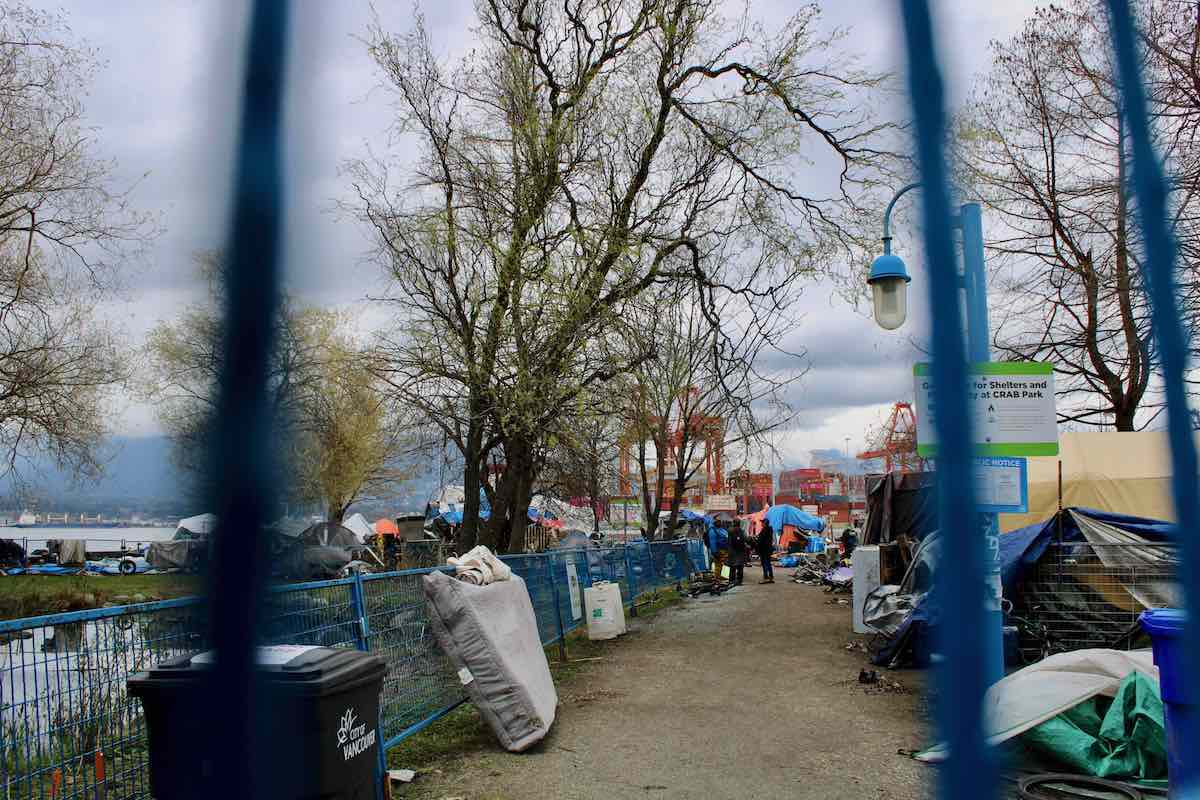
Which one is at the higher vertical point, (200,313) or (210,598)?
(200,313)

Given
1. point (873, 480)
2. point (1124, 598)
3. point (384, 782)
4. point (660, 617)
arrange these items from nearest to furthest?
1. point (384, 782)
2. point (1124, 598)
3. point (660, 617)
4. point (873, 480)

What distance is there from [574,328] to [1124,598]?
6061mm

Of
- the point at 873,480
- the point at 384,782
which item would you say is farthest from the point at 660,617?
the point at 384,782

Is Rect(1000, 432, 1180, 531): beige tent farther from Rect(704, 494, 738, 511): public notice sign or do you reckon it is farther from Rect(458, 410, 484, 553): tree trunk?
Rect(704, 494, 738, 511): public notice sign

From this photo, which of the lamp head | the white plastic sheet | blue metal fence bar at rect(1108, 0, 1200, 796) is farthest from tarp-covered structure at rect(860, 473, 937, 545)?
blue metal fence bar at rect(1108, 0, 1200, 796)

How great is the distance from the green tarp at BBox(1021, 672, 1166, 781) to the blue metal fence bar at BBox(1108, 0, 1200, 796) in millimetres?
5139

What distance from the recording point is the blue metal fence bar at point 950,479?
61 cm

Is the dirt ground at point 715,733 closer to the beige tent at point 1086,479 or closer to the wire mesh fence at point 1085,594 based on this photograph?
the wire mesh fence at point 1085,594

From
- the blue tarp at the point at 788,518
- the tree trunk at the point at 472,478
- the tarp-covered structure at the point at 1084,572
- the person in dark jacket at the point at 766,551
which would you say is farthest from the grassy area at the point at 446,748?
the blue tarp at the point at 788,518

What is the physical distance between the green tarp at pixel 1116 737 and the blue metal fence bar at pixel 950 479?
543 cm

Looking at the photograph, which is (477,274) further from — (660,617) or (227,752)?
(227,752)

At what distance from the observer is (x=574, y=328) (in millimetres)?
9445

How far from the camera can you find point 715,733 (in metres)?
6.95

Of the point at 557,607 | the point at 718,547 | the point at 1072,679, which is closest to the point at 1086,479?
the point at 557,607
